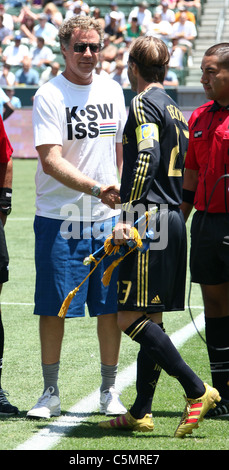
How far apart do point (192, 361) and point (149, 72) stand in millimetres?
2324

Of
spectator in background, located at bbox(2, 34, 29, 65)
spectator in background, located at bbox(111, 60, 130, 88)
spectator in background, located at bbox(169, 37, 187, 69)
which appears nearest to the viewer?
spectator in background, located at bbox(111, 60, 130, 88)

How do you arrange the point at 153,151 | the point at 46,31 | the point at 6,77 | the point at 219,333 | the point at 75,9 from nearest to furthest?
1. the point at 153,151
2. the point at 219,333
3. the point at 6,77
4. the point at 75,9
5. the point at 46,31

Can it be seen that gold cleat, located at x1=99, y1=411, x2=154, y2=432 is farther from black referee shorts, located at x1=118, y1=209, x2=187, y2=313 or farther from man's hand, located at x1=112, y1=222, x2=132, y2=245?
man's hand, located at x1=112, y1=222, x2=132, y2=245

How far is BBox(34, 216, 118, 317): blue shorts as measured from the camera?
178 inches

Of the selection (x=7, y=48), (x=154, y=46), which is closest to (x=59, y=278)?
(x=154, y=46)

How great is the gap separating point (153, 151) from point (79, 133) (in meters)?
0.79

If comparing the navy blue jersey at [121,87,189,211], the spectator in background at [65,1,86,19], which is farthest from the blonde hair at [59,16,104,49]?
the spectator in background at [65,1,86,19]

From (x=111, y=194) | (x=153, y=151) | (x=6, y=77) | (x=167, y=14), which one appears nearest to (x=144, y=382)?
(x=111, y=194)

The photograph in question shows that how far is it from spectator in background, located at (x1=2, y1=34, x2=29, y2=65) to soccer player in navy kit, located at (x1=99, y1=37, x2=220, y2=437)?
1981 cm

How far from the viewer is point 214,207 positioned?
451cm

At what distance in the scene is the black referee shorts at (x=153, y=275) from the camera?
13.1 ft

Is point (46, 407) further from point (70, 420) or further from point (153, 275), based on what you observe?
point (153, 275)

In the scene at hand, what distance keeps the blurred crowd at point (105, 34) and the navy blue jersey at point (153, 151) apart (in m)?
16.7

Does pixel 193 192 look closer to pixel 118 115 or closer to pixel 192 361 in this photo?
pixel 118 115
